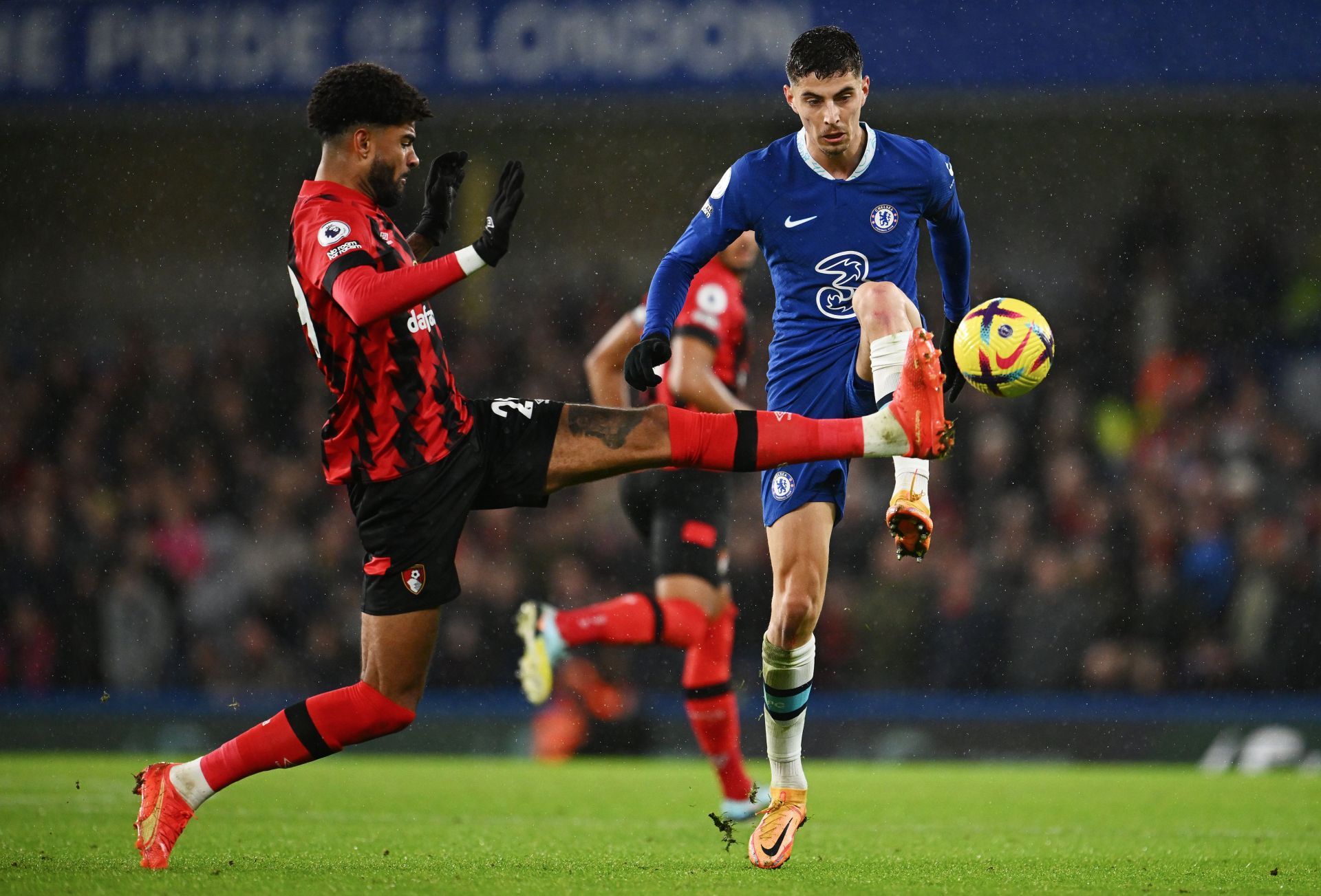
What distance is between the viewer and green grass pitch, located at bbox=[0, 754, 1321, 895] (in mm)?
4141

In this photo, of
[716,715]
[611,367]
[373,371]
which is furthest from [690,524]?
[373,371]

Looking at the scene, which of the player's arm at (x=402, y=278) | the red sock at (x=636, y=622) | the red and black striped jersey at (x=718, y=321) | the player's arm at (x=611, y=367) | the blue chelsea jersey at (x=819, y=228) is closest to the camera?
the player's arm at (x=402, y=278)

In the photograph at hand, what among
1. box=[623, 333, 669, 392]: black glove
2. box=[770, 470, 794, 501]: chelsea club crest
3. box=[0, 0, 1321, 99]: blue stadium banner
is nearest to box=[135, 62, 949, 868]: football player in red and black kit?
box=[623, 333, 669, 392]: black glove

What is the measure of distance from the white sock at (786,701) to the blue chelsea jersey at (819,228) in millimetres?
799

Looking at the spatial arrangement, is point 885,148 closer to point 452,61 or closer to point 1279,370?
point 452,61

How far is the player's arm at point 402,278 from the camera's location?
13.1ft

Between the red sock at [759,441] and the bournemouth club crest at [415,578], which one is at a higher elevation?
the red sock at [759,441]

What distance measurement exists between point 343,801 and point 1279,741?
229 inches

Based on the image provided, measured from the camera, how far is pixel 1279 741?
31.3ft

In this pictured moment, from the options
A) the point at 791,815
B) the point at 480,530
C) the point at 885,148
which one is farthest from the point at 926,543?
the point at 480,530

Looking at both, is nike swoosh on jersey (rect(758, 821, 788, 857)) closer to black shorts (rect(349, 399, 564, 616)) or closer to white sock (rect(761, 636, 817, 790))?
white sock (rect(761, 636, 817, 790))

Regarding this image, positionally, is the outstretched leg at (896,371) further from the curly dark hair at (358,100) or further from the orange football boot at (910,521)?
the curly dark hair at (358,100)

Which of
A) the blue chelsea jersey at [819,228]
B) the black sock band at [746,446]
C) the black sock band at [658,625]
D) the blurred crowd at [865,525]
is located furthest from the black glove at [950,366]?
the blurred crowd at [865,525]

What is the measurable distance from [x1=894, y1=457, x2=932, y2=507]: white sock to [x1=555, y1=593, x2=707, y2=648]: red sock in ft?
6.04
